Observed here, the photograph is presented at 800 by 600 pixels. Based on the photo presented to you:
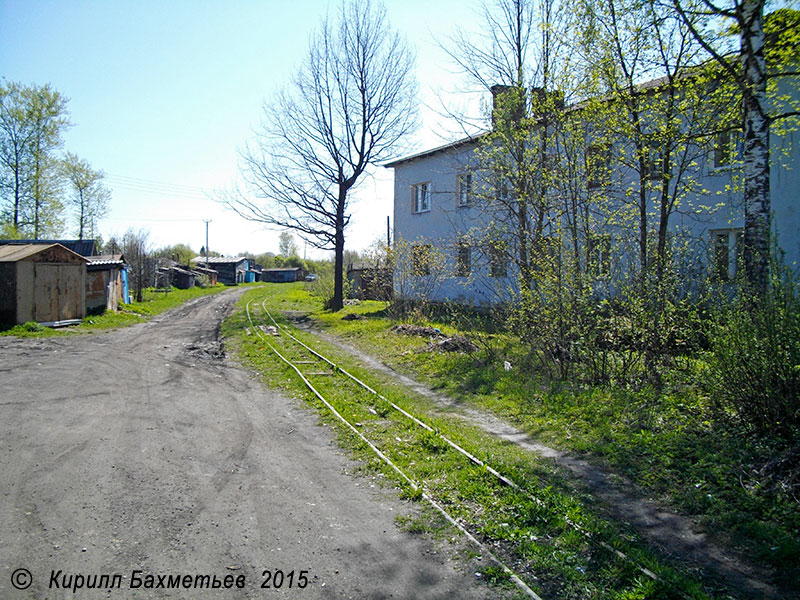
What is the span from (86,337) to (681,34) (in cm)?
1862

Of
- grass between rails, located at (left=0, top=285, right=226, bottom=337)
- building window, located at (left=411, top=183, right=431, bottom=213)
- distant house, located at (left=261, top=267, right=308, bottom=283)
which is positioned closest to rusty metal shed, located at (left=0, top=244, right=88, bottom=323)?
grass between rails, located at (left=0, top=285, right=226, bottom=337)

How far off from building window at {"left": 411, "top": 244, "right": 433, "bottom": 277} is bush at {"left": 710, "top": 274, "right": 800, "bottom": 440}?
14065mm

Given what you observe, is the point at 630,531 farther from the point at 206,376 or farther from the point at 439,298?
the point at 439,298

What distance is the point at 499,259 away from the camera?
13266 mm

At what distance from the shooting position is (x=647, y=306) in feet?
28.2

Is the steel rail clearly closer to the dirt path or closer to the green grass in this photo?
the dirt path

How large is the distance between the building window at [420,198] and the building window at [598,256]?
1826 cm

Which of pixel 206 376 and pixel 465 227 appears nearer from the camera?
pixel 206 376

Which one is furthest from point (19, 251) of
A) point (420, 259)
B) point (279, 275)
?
point (279, 275)

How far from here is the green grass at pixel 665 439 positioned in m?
4.71

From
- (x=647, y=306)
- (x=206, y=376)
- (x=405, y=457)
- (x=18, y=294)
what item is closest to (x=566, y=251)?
(x=647, y=306)

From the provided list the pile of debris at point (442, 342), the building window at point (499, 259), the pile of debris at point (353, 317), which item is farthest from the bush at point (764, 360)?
the pile of debris at point (353, 317)

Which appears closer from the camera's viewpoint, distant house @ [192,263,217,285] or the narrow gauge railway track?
the narrow gauge railway track

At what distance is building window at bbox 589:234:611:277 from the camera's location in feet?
31.6
